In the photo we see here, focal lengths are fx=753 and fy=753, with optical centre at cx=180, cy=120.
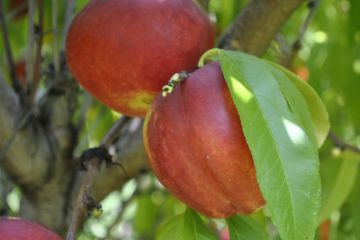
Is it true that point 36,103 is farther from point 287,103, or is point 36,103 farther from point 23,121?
point 287,103

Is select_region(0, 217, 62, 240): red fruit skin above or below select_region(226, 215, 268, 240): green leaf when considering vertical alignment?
above

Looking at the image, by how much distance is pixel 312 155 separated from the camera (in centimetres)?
79

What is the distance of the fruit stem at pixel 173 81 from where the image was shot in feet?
2.92

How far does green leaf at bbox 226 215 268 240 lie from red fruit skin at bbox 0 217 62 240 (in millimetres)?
245

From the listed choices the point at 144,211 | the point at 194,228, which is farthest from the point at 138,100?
the point at 144,211

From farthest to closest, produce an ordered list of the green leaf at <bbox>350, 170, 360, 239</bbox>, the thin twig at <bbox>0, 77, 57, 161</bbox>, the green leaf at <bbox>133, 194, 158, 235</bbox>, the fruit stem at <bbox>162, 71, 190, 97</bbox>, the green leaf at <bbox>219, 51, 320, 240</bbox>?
the green leaf at <bbox>133, 194, 158, 235</bbox> < the green leaf at <bbox>350, 170, 360, 239</bbox> < the thin twig at <bbox>0, 77, 57, 161</bbox> < the fruit stem at <bbox>162, 71, 190, 97</bbox> < the green leaf at <bbox>219, 51, 320, 240</bbox>

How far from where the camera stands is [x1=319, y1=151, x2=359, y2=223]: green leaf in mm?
1353

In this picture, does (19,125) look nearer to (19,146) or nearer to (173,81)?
(19,146)

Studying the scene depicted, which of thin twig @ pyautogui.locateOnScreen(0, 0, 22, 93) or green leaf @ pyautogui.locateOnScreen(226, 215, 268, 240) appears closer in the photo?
green leaf @ pyautogui.locateOnScreen(226, 215, 268, 240)

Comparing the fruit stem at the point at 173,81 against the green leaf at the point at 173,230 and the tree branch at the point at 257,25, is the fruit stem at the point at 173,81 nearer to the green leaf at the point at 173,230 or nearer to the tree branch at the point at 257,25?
the green leaf at the point at 173,230

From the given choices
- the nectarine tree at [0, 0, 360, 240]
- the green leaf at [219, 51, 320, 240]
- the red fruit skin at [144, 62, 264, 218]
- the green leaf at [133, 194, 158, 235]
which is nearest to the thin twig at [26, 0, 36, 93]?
the nectarine tree at [0, 0, 360, 240]

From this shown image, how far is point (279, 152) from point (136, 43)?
268 mm

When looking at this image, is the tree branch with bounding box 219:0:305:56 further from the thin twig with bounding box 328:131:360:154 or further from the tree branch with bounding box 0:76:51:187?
the tree branch with bounding box 0:76:51:187

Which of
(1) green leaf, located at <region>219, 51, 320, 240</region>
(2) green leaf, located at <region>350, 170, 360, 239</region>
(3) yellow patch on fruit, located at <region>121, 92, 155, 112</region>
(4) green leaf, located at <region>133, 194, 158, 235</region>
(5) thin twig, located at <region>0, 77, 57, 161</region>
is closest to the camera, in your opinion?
(1) green leaf, located at <region>219, 51, 320, 240</region>
